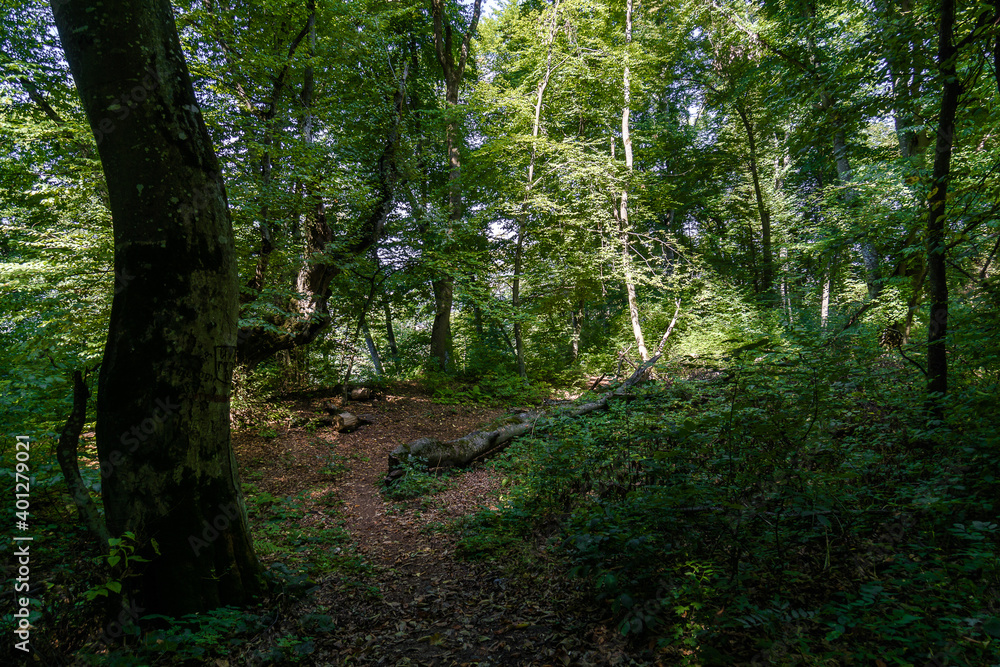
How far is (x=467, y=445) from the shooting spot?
7.66 meters

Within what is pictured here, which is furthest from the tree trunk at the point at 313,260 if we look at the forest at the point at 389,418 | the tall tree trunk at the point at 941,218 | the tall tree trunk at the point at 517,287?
the tall tree trunk at the point at 941,218

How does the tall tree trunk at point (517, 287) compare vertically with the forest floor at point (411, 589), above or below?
above

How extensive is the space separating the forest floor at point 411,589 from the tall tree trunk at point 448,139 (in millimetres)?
6994

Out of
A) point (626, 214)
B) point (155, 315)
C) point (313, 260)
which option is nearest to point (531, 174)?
point (626, 214)

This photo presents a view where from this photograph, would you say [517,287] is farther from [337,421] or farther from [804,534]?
[804,534]

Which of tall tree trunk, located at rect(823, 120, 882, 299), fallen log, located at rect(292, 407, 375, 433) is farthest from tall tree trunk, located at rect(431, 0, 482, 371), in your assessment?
tall tree trunk, located at rect(823, 120, 882, 299)

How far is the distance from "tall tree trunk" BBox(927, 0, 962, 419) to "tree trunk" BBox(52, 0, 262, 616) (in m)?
5.99

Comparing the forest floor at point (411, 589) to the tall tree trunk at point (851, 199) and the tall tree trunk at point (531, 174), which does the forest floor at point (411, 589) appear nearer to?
the tall tree trunk at point (531, 174)

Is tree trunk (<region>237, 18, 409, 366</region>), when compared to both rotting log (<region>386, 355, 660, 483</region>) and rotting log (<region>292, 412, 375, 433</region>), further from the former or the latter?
rotting log (<region>386, 355, 660, 483</region>)

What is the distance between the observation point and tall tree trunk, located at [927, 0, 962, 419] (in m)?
3.73

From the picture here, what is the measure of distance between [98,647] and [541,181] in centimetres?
1343

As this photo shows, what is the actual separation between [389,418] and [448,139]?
894cm

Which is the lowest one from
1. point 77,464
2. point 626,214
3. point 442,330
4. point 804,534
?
point 804,534

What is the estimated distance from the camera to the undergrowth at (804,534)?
7.04 feet
